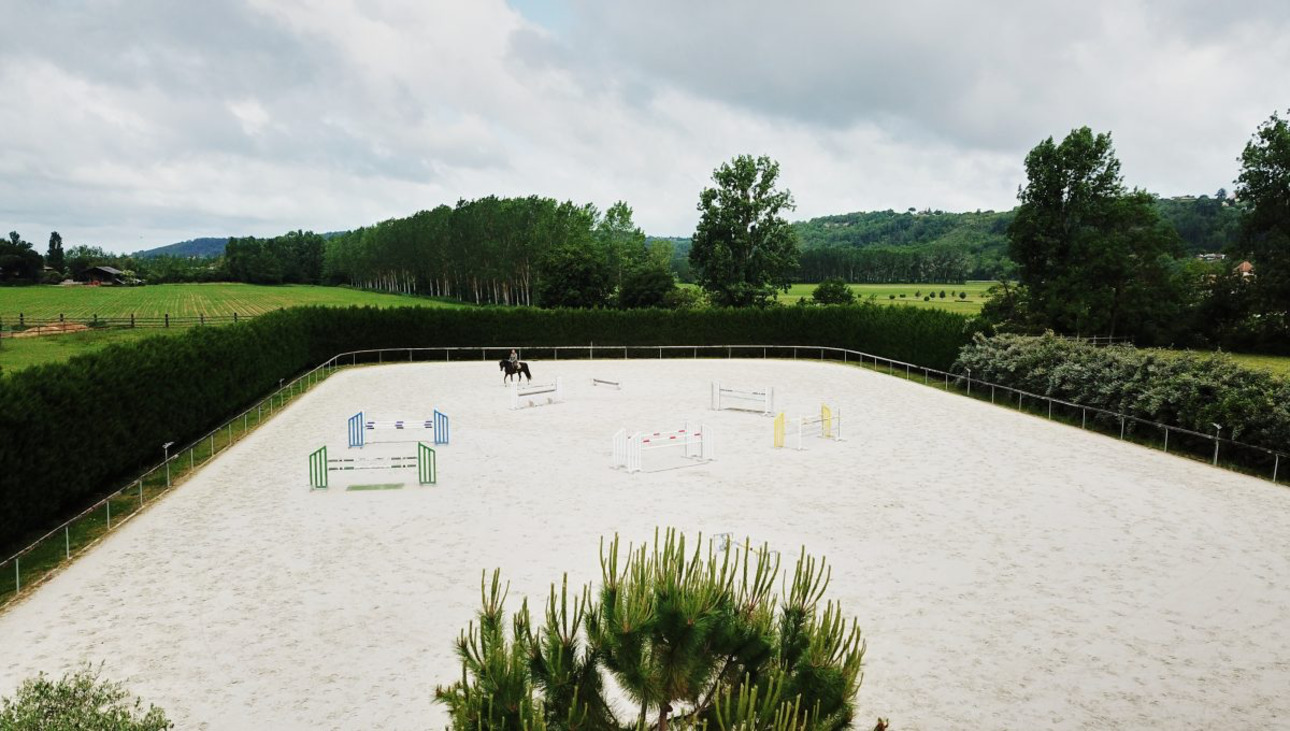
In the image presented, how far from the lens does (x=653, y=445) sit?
17625 millimetres

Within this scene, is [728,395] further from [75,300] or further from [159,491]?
[75,300]

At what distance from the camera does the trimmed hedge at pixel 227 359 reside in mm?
12516

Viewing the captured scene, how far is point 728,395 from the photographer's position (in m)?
28.1

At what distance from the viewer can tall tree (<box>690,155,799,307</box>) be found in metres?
56.4

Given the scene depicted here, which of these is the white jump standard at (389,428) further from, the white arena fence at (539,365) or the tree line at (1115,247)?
the tree line at (1115,247)

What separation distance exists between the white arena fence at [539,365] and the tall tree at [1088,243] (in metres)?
14.5

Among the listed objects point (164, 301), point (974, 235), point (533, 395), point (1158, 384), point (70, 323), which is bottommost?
point (533, 395)

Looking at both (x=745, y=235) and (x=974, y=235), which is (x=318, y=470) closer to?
(x=745, y=235)

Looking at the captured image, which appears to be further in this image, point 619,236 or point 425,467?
point 619,236

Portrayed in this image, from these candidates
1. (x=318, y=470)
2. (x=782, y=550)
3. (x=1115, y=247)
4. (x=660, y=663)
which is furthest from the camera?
(x=1115, y=247)

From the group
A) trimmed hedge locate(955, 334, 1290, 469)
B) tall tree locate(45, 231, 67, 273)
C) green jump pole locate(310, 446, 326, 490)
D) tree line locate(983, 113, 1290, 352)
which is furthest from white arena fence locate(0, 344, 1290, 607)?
tall tree locate(45, 231, 67, 273)

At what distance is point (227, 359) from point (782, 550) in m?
18.1

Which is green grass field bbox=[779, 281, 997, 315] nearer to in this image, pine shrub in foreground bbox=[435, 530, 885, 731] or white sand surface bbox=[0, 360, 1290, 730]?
white sand surface bbox=[0, 360, 1290, 730]

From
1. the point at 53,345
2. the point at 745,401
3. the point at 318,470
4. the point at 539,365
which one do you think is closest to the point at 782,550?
the point at 318,470
